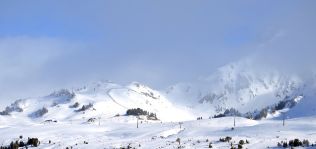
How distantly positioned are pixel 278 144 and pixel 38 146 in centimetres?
4781

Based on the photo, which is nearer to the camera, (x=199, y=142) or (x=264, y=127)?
(x=199, y=142)

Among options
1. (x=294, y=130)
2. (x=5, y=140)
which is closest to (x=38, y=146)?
(x=5, y=140)

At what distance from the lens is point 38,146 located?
109 meters

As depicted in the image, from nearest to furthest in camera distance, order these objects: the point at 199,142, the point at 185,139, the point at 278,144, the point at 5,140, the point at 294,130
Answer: the point at 278,144
the point at 199,142
the point at 185,139
the point at 294,130
the point at 5,140

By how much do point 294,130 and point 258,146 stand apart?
83.1 feet

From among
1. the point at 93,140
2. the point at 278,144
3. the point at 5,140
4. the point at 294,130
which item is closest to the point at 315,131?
the point at 294,130

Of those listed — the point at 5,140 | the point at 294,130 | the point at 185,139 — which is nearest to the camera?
the point at 185,139

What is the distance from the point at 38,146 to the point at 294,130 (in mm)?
49071

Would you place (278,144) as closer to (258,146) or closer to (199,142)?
(258,146)

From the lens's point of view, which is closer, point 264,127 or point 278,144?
point 278,144

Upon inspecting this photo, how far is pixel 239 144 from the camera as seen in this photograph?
87.2 meters

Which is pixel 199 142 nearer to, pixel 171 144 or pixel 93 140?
pixel 171 144

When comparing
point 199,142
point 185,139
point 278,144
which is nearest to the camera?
point 278,144

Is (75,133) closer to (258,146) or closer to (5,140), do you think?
(5,140)
